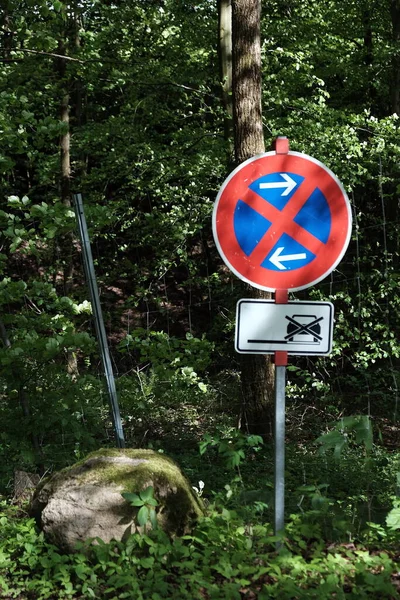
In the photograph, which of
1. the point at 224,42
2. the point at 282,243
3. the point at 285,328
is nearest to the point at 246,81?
the point at 224,42

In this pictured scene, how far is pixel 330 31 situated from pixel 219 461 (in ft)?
30.6

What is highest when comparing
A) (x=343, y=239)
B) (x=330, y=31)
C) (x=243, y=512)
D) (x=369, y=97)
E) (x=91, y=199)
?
(x=330, y=31)

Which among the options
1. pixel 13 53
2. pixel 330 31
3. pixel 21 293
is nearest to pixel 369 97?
pixel 330 31

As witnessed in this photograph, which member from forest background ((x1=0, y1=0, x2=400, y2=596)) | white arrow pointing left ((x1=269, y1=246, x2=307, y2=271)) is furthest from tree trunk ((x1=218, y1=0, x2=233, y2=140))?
white arrow pointing left ((x1=269, y1=246, x2=307, y2=271))

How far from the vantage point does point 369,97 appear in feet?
47.3

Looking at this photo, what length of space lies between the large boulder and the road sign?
1.45m

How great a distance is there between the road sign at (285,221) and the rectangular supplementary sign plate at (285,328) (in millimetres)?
115

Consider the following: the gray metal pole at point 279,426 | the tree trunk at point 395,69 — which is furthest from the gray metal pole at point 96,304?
the tree trunk at point 395,69

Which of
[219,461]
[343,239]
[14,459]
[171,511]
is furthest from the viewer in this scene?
[219,461]

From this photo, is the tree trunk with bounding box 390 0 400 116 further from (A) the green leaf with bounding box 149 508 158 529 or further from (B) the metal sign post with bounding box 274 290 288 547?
(A) the green leaf with bounding box 149 508 158 529

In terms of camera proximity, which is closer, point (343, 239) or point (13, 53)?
point (343, 239)

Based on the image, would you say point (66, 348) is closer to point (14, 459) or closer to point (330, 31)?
point (14, 459)

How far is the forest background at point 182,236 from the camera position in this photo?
5.58 m

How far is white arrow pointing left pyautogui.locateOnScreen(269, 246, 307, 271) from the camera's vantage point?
11.5ft
